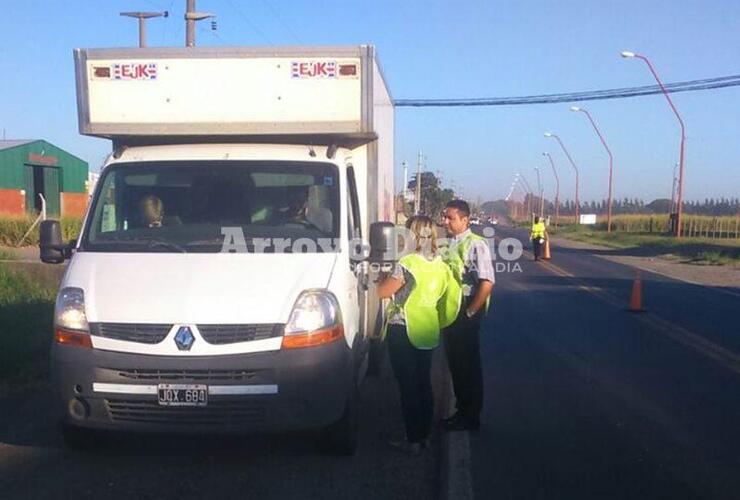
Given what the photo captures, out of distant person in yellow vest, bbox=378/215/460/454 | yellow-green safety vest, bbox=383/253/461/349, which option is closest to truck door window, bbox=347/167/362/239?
distant person in yellow vest, bbox=378/215/460/454

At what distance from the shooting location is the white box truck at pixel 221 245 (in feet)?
18.9

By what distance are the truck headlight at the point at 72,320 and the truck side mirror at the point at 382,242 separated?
2.09 m

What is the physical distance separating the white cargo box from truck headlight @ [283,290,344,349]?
5.80ft

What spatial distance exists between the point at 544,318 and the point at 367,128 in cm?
822

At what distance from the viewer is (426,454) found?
6.60 meters

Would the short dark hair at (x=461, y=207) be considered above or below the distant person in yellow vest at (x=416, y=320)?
above

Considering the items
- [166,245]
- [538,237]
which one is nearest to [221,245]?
[166,245]

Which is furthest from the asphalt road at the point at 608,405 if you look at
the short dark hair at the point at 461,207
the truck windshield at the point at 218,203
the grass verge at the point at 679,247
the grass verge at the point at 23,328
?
the grass verge at the point at 679,247

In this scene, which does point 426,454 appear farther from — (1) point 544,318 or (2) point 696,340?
(1) point 544,318

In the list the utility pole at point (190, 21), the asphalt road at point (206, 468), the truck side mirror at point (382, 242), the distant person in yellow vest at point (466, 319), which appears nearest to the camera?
the asphalt road at point (206, 468)

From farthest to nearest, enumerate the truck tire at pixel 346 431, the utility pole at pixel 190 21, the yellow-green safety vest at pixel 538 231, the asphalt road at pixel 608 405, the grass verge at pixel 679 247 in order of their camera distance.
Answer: the grass verge at pixel 679 247
the yellow-green safety vest at pixel 538 231
the utility pole at pixel 190 21
the truck tire at pixel 346 431
the asphalt road at pixel 608 405

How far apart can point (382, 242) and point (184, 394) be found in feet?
6.03

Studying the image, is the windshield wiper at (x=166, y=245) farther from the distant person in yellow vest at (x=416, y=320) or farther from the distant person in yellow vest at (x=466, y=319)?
the distant person in yellow vest at (x=466, y=319)

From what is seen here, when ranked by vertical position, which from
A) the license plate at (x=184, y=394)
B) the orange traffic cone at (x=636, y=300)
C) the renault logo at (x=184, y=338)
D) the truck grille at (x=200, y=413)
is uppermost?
the renault logo at (x=184, y=338)
